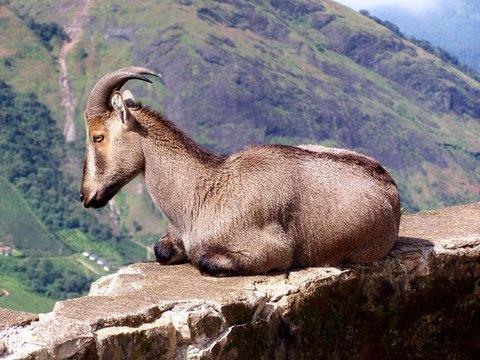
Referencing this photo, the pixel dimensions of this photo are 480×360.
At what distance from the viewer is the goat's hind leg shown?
8188mm

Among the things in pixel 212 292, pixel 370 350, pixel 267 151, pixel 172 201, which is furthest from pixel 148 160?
pixel 370 350

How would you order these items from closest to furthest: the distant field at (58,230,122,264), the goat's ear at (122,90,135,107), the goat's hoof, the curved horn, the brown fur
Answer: the brown fur
the curved horn
the goat's hoof
the goat's ear at (122,90,135,107)
the distant field at (58,230,122,264)

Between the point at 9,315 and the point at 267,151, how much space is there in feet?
10.9

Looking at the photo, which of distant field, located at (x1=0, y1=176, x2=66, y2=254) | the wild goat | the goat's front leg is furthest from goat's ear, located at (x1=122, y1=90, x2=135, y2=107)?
distant field, located at (x1=0, y1=176, x2=66, y2=254)

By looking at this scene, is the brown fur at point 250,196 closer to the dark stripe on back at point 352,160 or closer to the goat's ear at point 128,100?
the dark stripe on back at point 352,160

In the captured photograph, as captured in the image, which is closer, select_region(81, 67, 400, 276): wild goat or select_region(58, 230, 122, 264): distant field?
select_region(81, 67, 400, 276): wild goat

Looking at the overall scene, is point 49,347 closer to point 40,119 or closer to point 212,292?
point 212,292

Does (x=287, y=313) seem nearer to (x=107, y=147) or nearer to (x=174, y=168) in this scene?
(x=174, y=168)

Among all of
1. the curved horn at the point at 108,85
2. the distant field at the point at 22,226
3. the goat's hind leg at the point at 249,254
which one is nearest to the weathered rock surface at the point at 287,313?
the goat's hind leg at the point at 249,254

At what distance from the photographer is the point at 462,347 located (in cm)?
882

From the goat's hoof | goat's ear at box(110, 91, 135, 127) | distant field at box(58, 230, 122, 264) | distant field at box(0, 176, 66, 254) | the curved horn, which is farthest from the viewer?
distant field at box(58, 230, 122, 264)

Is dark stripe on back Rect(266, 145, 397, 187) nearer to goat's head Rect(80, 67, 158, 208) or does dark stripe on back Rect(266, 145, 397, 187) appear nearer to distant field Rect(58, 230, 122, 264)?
goat's head Rect(80, 67, 158, 208)

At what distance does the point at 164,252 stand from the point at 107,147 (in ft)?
3.68

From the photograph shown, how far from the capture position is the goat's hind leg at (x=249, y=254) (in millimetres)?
8188
